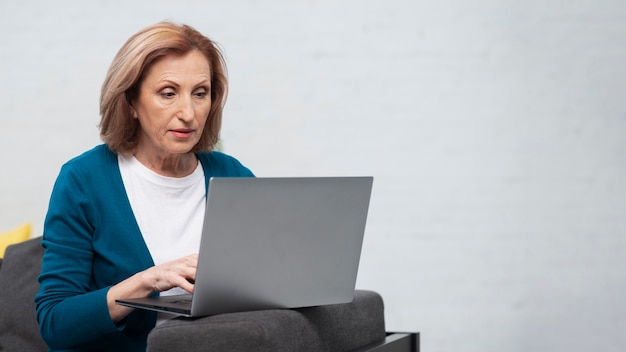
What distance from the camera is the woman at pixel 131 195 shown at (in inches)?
69.3

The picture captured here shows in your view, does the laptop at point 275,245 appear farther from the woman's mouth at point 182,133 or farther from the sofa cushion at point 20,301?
the sofa cushion at point 20,301

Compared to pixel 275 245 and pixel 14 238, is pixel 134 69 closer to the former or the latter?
pixel 275 245

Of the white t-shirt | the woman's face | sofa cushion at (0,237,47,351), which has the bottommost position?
sofa cushion at (0,237,47,351)

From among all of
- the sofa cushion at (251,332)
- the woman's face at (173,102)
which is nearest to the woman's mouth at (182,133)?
the woman's face at (173,102)

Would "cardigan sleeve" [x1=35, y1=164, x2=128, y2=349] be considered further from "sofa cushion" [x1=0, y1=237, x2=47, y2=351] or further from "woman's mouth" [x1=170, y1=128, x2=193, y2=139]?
"sofa cushion" [x1=0, y1=237, x2=47, y2=351]

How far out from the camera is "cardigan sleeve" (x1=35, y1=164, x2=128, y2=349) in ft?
5.55

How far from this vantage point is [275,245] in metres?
1.54

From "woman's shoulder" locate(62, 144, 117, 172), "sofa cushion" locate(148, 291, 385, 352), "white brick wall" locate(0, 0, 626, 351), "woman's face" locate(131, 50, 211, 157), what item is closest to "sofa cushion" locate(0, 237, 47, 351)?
"woman's shoulder" locate(62, 144, 117, 172)

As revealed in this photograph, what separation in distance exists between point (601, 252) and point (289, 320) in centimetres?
249

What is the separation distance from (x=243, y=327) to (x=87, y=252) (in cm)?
55

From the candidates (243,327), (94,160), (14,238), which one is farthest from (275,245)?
(14,238)

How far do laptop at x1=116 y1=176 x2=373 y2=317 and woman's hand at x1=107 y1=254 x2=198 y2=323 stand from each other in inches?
1.3

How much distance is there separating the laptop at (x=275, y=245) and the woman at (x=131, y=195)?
7.0 inches

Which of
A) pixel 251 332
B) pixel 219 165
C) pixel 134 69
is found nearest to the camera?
pixel 251 332
